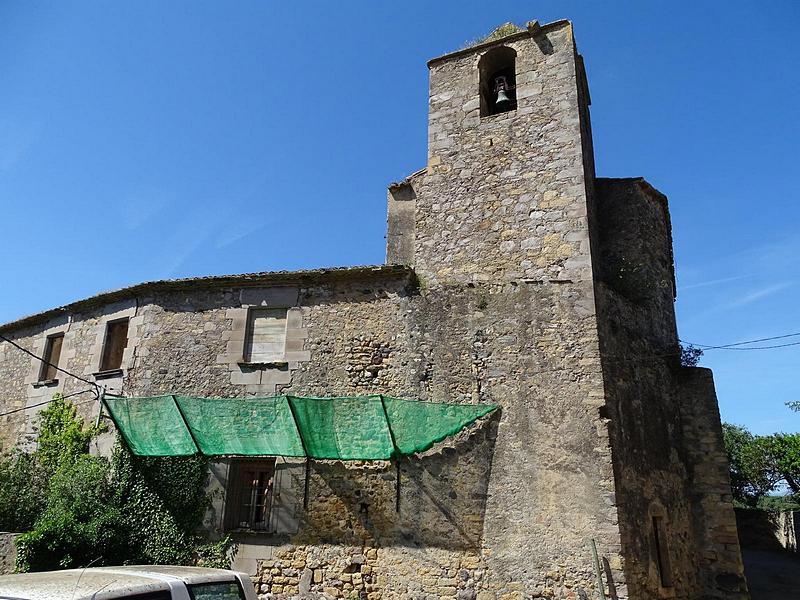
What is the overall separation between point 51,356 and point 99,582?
452 inches

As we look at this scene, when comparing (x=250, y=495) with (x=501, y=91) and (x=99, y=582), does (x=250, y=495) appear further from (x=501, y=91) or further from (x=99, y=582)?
(x=501, y=91)

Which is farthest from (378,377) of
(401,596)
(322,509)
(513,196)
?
(513,196)

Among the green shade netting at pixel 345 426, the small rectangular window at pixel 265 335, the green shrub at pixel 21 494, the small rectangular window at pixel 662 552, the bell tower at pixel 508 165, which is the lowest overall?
the small rectangular window at pixel 662 552

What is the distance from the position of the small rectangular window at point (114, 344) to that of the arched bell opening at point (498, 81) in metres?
9.02

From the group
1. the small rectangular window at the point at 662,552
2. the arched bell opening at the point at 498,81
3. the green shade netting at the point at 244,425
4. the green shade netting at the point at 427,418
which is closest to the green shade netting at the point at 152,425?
the green shade netting at the point at 244,425

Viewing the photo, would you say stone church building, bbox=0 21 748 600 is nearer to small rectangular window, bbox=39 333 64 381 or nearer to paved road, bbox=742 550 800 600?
small rectangular window, bbox=39 333 64 381

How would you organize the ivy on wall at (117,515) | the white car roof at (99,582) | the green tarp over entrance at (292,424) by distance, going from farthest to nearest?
the ivy on wall at (117,515)
the green tarp over entrance at (292,424)
the white car roof at (99,582)

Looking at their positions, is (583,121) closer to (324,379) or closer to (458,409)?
(458,409)

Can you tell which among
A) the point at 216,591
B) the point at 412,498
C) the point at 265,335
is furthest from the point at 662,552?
the point at 265,335

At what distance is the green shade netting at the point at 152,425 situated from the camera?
965 cm

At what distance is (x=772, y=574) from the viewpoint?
46.3 feet

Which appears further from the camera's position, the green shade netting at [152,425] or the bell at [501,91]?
the bell at [501,91]

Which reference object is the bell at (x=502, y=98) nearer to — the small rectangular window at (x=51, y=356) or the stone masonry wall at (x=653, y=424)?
the stone masonry wall at (x=653, y=424)

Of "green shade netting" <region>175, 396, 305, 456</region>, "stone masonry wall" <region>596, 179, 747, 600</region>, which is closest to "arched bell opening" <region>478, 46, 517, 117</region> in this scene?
"stone masonry wall" <region>596, 179, 747, 600</region>
